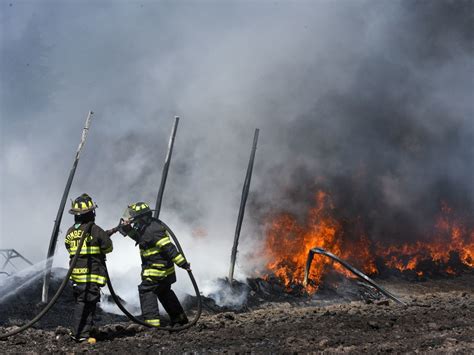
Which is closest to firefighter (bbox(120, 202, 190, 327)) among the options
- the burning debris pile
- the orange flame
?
the orange flame

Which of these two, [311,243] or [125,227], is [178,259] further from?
[311,243]

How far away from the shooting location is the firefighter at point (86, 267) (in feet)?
22.7

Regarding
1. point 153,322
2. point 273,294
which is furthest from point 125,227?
point 273,294

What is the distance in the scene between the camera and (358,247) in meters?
16.8

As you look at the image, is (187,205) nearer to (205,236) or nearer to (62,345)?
(205,236)

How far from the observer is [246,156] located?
62.5 feet

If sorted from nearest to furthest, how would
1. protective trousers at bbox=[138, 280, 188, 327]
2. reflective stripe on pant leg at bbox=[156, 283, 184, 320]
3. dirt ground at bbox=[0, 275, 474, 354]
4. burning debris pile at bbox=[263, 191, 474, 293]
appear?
dirt ground at bbox=[0, 275, 474, 354], protective trousers at bbox=[138, 280, 188, 327], reflective stripe on pant leg at bbox=[156, 283, 184, 320], burning debris pile at bbox=[263, 191, 474, 293]

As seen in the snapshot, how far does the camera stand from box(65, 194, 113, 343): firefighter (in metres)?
6.91

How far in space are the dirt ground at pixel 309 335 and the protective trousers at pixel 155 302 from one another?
0.26 m

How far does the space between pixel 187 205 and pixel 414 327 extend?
12304 millimetres

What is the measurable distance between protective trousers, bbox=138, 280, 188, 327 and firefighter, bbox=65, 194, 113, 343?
78cm

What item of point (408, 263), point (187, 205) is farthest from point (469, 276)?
point (187, 205)

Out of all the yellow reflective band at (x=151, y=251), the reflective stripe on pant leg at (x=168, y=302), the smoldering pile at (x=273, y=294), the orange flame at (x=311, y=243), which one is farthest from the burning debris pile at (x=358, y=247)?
the yellow reflective band at (x=151, y=251)

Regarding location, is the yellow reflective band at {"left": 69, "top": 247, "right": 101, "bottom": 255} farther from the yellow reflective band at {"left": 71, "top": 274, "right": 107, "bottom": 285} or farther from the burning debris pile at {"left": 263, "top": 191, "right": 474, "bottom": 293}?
the burning debris pile at {"left": 263, "top": 191, "right": 474, "bottom": 293}
